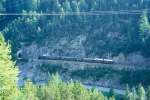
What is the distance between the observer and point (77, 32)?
90938mm

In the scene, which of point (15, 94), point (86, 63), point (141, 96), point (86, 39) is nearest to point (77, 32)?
point (86, 39)

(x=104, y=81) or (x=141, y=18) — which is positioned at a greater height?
(x=141, y=18)

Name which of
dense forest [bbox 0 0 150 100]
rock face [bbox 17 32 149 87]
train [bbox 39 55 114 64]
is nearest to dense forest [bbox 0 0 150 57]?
dense forest [bbox 0 0 150 100]

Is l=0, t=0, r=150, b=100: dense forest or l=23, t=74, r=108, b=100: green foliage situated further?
l=0, t=0, r=150, b=100: dense forest

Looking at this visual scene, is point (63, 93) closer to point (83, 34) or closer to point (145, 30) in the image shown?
point (145, 30)

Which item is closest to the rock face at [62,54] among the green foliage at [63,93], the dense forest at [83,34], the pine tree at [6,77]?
the dense forest at [83,34]

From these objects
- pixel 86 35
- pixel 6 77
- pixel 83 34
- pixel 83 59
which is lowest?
pixel 83 59

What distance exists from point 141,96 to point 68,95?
32.9 ft

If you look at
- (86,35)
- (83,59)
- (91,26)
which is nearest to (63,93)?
(83,59)

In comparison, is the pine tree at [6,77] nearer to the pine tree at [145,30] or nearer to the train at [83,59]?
the pine tree at [145,30]

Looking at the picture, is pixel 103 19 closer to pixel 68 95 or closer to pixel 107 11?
pixel 107 11

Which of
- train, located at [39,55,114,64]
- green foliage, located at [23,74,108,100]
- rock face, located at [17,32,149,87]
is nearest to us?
green foliage, located at [23,74,108,100]

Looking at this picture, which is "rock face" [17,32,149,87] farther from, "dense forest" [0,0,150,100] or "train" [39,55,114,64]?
"train" [39,55,114,64]

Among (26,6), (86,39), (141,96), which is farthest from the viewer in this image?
(26,6)
